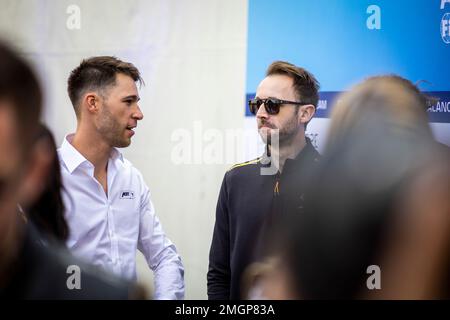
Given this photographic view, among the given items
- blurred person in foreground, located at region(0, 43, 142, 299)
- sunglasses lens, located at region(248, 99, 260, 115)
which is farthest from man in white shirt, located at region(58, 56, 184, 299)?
blurred person in foreground, located at region(0, 43, 142, 299)

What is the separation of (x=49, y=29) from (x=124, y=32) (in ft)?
1.04

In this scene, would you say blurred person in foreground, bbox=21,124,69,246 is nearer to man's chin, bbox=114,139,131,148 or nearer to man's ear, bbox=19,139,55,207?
man's ear, bbox=19,139,55,207

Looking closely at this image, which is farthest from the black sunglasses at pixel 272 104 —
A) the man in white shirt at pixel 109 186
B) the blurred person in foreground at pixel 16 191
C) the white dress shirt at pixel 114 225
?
the blurred person in foreground at pixel 16 191

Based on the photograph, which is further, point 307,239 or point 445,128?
point 445,128

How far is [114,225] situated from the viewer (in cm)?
196

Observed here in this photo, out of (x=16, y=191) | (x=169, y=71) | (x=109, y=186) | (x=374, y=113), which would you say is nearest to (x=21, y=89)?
(x=16, y=191)

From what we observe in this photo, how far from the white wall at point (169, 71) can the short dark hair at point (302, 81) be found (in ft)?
0.52

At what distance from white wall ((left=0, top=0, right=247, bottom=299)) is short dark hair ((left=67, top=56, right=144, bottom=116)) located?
1.3 inches

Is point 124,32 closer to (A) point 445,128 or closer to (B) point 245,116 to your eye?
(B) point 245,116

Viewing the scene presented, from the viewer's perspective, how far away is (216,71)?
6.77ft

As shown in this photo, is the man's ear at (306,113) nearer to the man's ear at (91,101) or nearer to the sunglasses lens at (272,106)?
the sunglasses lens at (272,106)

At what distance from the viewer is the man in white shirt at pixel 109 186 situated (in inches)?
76.3
